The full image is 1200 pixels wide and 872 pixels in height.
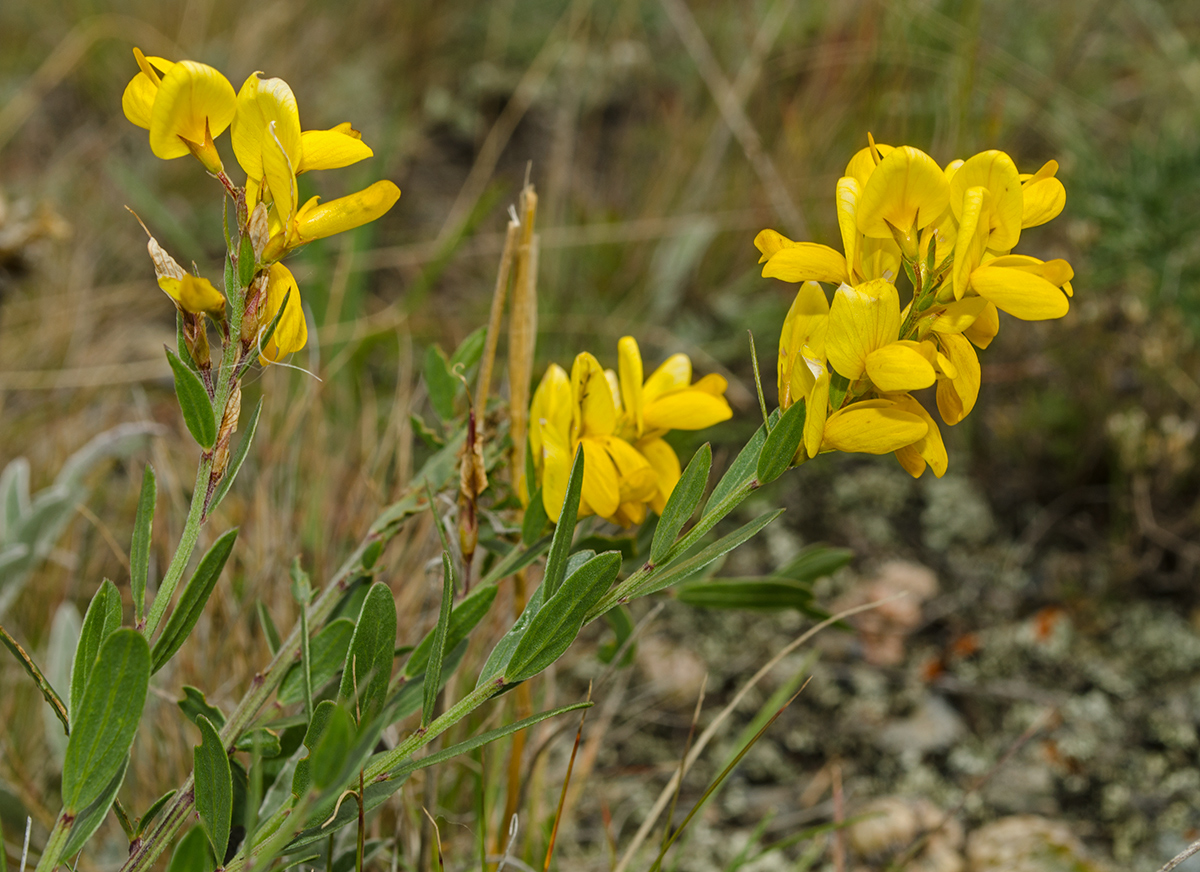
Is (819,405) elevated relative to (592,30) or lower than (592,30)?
lower

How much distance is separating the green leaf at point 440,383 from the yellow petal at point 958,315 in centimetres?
41

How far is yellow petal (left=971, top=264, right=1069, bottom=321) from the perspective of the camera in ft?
1.75

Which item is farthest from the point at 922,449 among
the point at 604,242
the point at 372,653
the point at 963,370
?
the point at 604,242

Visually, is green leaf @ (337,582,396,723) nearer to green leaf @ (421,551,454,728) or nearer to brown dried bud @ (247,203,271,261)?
green leaf @ (421,551,454,728)

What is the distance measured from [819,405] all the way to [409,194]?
2378mm

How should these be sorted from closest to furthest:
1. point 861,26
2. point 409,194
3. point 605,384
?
point 605,384 < point 861,26 < point 409,194

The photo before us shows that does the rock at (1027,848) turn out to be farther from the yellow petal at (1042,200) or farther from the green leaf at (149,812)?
the green leaf at (149,812)

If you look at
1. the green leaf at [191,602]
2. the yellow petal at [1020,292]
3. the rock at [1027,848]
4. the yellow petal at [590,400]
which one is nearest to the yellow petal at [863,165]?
the yellow petal at [1020,292]

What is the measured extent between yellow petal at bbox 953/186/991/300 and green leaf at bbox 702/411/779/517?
14 centimetres

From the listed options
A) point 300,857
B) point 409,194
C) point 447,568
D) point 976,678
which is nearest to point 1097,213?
point 976,678

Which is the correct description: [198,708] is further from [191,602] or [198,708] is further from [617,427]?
[617,427]

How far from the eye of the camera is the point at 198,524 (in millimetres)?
536

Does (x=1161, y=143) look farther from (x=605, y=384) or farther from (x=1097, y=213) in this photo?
(x=605, y=384)

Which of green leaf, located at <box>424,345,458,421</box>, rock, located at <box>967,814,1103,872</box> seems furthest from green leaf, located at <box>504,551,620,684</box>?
rock, located at <box>967,814,1103,872</box>
